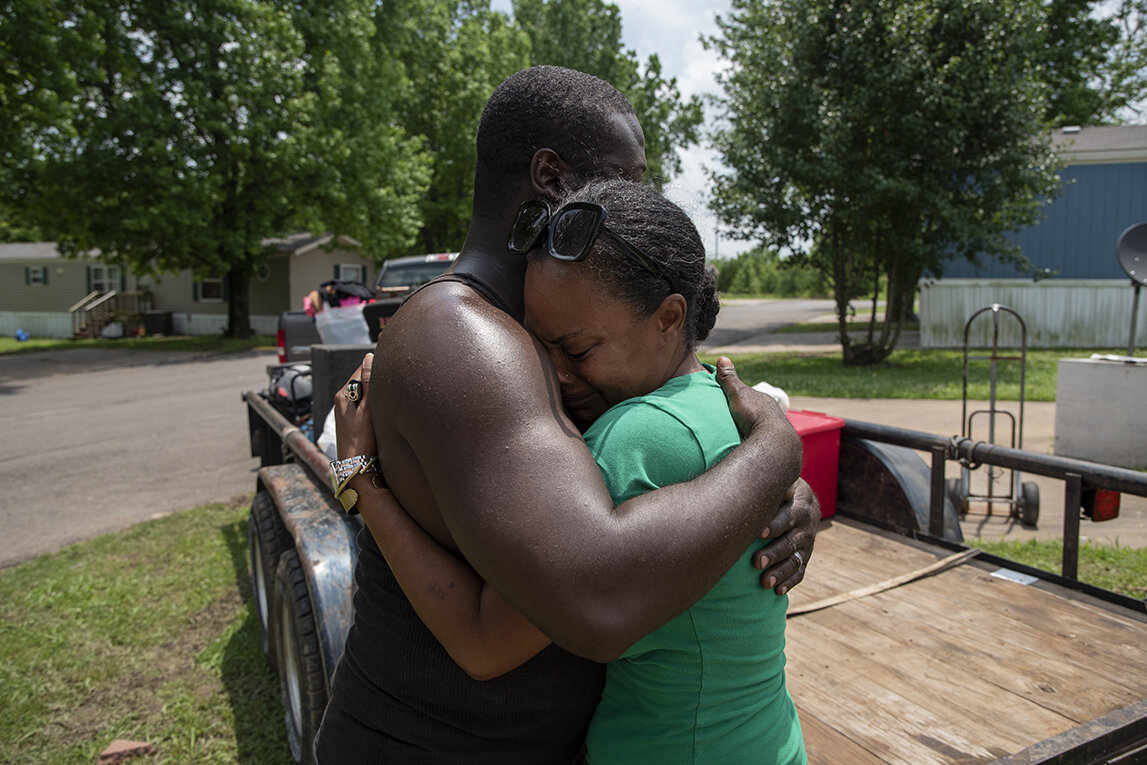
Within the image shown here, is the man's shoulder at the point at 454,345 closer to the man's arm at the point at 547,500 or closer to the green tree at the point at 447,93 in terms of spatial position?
the man's arm at the point at 547,500

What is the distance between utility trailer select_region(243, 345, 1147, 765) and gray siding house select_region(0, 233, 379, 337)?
24.5 meters

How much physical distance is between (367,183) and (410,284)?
34.8ft

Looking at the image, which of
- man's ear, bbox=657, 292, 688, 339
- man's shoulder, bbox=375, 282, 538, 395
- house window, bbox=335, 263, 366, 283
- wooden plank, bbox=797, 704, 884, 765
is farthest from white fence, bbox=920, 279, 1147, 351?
house window, bbox=335, 263, 366, 283

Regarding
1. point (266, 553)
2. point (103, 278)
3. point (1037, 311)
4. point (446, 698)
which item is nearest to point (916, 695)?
point (446, 698)

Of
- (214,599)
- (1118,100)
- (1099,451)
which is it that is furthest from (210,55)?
(1118,100)

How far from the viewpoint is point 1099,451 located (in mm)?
8016

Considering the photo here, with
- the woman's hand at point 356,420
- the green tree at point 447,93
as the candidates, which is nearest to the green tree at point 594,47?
the green tree at point 447,93

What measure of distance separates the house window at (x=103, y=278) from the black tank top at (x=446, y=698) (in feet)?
121

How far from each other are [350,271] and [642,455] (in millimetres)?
31436

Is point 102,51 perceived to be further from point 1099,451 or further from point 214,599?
point 1099,451

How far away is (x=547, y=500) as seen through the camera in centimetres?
105

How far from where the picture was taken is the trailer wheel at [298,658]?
269 centimetres

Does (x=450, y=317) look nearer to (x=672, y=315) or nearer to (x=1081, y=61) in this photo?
(x=672, y=315)

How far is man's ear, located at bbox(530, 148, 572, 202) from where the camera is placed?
4.81 ft
